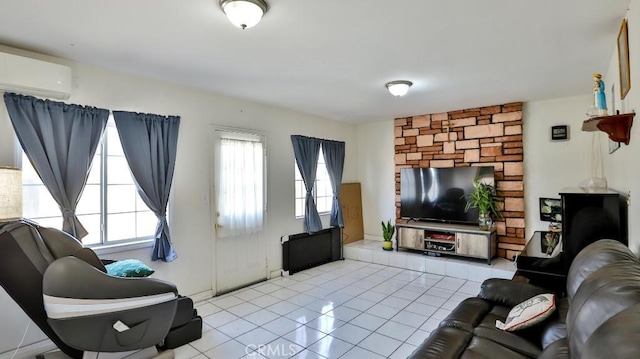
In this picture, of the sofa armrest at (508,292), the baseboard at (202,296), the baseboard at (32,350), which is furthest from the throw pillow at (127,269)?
the sofa armrest at (508,292)

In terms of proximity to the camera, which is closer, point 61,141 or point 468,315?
point 468,315

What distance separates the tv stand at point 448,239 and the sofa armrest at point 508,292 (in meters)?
2.15

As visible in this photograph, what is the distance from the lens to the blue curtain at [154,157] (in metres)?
3.15

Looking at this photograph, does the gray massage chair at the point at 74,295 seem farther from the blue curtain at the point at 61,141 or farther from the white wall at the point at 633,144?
the white wall at the point at 633,144

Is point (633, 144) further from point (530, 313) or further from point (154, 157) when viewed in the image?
point (154, 157)

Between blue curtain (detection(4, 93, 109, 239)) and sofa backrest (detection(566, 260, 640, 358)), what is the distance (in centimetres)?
347

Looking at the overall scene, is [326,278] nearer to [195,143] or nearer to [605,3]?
[195,143]

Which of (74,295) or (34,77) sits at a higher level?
(34,77)

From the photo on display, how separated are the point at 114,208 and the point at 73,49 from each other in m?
1.46

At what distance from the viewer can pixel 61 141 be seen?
273cm

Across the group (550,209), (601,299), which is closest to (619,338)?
(601,299)

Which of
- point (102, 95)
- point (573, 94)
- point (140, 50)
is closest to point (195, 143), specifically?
point (102, 95)

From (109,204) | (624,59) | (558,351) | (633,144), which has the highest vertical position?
(624,59)

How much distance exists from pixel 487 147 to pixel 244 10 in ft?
14.0
